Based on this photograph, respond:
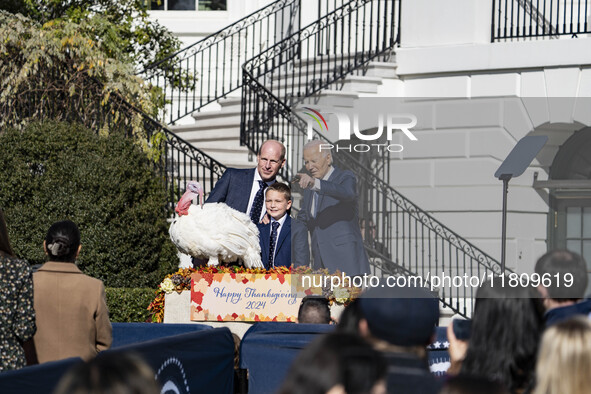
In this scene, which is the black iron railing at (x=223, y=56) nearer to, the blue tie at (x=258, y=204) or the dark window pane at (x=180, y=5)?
the dark window pane at (x=180, y=5)

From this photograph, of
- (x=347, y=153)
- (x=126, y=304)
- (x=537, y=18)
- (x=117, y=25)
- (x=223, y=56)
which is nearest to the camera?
(x=347, y=153)

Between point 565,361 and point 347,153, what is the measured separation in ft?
22.1

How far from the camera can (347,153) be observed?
32.6ft

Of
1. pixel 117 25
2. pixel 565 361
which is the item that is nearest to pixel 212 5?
pixel 117 25

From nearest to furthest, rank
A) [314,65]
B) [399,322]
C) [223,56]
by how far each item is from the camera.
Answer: [399,322]
[314,65]
[223,56]

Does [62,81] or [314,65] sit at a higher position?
[314,65]

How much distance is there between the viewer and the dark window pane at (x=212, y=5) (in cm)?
2027

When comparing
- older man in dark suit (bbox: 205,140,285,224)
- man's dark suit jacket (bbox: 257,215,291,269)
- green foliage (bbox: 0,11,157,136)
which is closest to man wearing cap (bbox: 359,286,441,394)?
man's dark suit jacket (bbox: 257,215,291,269)

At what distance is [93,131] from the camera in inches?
580

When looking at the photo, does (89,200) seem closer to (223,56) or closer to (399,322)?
(223,56)

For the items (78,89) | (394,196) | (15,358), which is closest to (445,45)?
(394,196)

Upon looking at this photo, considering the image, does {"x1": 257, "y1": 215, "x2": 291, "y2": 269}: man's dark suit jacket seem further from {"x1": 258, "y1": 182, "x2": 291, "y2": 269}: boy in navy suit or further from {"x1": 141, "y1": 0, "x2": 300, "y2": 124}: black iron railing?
{"x1": 141, "y1": 0, "x2": 300, "y2": 124}: black iron railing

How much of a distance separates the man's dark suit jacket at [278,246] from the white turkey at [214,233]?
0.30m

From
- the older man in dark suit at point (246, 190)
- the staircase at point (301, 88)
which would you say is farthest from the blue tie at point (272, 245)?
the staircase at point (301, 88)
